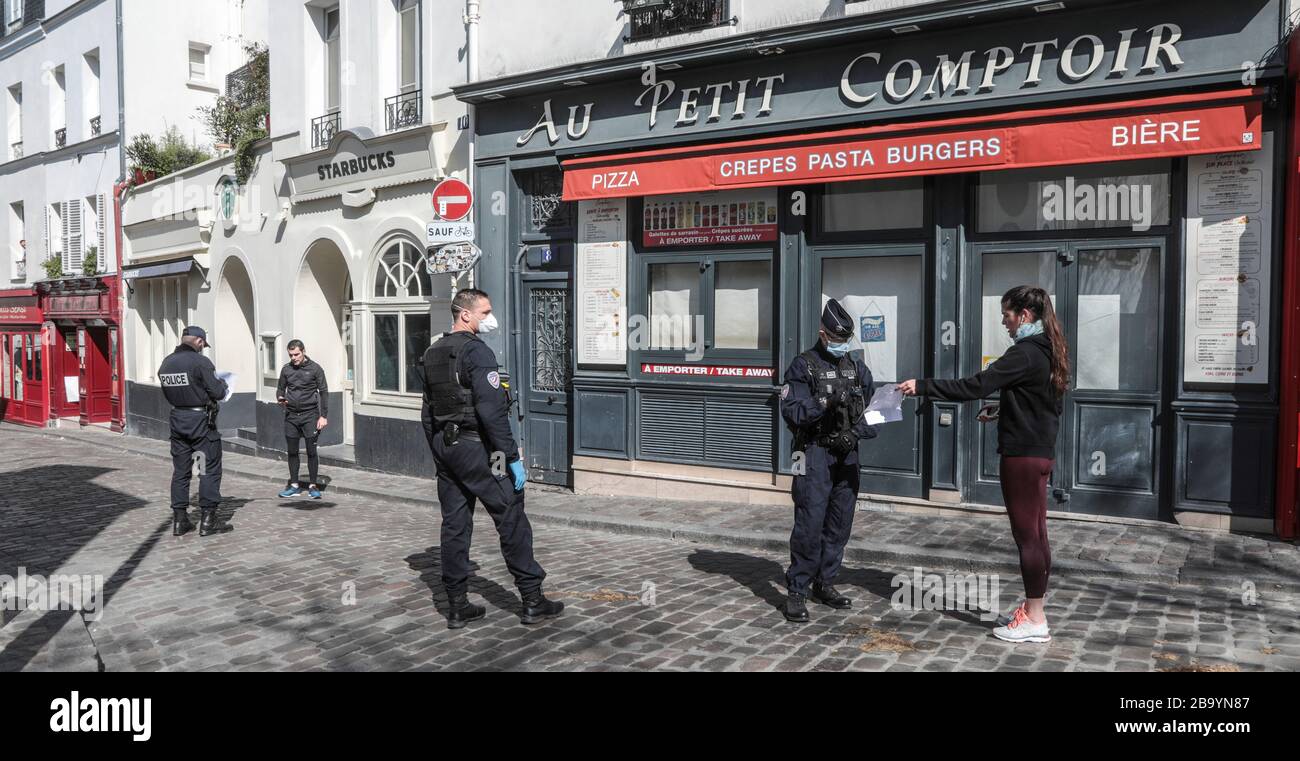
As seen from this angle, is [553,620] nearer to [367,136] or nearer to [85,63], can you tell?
[367,136]

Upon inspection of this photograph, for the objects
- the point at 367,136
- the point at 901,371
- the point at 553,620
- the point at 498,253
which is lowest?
the point at 553,620

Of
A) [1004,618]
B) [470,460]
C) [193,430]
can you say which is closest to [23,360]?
[193,430]

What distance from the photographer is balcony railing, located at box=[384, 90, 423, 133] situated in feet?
44.5

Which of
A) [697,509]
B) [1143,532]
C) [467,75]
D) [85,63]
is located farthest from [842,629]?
[85,63]

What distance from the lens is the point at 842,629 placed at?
18.9 ft

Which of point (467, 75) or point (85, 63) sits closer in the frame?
→ point (467, 75)

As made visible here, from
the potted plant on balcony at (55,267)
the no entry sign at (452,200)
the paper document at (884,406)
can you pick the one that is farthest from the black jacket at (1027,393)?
the potted plant on balcony at (55,267)

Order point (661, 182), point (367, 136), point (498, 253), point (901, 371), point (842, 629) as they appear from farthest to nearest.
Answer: point (367, 136)
point (498, 253)
point (661, 182)
point (901, 371)
point (842, 629)

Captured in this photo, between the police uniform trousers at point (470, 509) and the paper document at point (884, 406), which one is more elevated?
the paper document at point (884, 406)

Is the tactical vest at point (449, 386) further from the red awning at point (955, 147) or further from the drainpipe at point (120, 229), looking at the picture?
the drainpipe at point (120, 229)

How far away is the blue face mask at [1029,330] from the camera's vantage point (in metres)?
5.34

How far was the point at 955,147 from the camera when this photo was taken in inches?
344

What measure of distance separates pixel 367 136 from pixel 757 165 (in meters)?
6.65

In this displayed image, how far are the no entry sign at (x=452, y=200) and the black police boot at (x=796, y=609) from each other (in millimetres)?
7022
